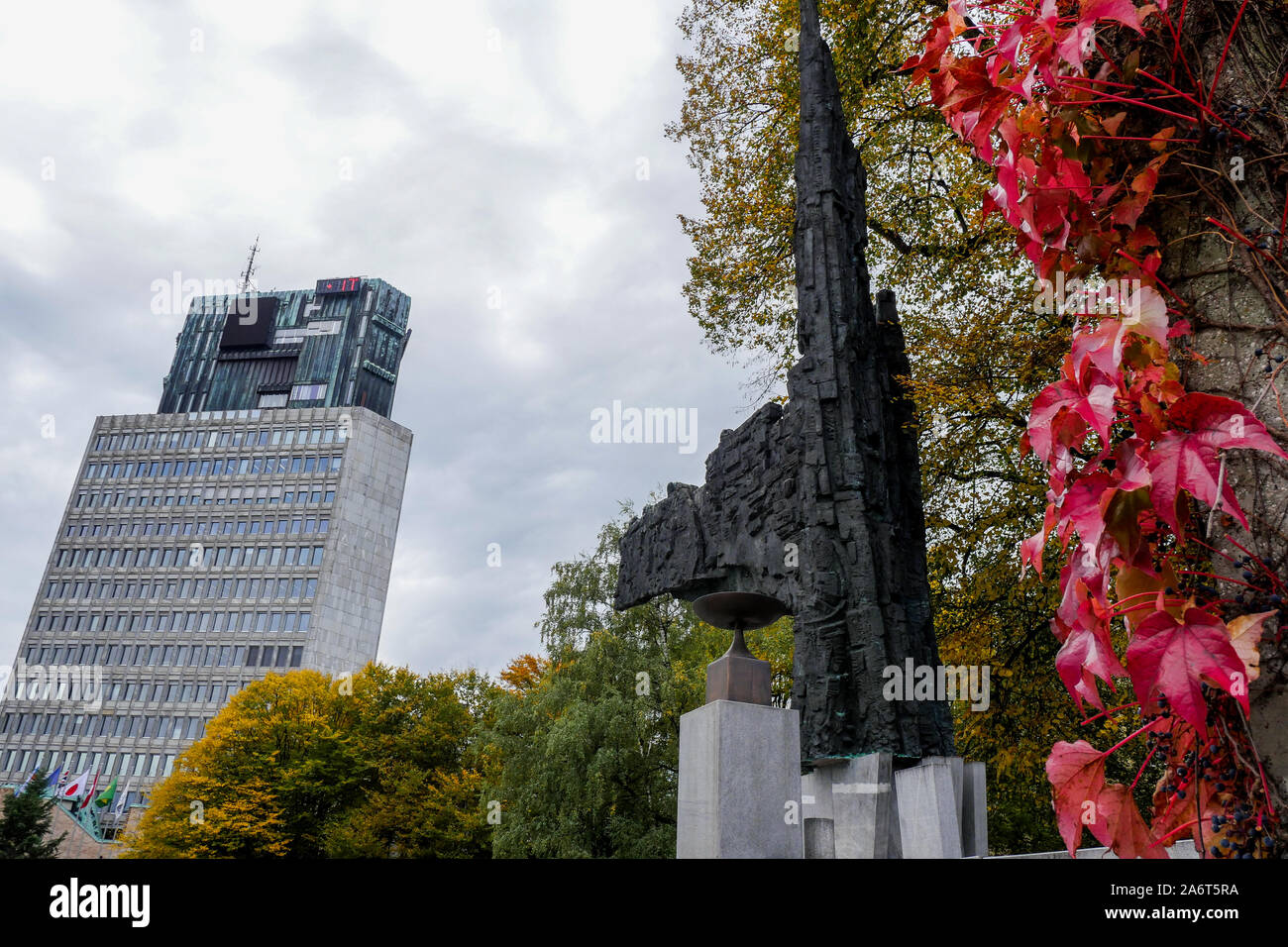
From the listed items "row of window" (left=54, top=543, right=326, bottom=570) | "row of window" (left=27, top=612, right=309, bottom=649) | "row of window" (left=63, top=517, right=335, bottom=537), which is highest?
"row of window" (left=63, top=517, right=335, bottom=537)

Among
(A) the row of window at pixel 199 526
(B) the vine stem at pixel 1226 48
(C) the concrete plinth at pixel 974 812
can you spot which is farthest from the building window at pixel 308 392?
(B) the vine stem at pixel 1226 48

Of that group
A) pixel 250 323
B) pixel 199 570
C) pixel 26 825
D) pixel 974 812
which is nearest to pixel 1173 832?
pixel 974 812

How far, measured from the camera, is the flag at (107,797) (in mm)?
55031

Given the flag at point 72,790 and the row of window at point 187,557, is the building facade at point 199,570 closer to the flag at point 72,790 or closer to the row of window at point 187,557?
the row of window at point 187,557

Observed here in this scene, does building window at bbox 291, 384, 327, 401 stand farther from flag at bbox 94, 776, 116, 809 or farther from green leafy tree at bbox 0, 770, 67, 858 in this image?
green leafy tree at bbox 0, 770, 67, 858

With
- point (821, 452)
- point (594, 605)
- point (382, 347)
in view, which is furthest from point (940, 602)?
point (382, 347)

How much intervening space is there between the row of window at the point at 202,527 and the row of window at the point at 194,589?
4.00m

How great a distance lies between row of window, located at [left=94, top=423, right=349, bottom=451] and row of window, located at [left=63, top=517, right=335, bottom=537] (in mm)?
6060

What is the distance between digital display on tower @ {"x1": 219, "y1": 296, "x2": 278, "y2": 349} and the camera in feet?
→ 255

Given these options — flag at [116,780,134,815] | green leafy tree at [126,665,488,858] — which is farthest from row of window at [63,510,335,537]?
green leafy tree at [126,665,488,858]

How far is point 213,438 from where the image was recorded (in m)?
69.9

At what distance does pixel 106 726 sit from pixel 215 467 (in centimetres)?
2103

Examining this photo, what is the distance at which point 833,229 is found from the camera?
9.84m
